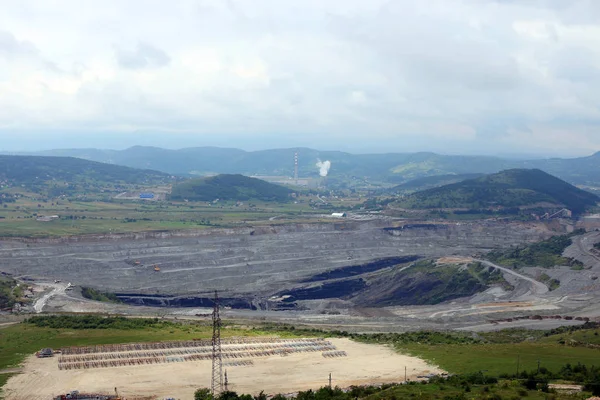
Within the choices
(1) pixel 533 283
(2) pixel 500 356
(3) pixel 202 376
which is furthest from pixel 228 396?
(1) pixel 533 283

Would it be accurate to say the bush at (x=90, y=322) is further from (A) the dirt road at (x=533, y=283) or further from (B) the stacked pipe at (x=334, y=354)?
(A) the dirt road at (x=533, y=283)

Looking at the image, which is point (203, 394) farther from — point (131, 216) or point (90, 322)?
point (131, 216)

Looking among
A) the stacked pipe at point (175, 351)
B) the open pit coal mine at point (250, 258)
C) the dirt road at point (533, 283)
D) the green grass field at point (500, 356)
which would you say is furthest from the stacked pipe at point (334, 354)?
the dirt road at point (533, 283)

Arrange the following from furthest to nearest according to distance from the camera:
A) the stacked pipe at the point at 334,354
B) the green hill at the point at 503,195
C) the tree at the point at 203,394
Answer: the green hill at the point at 503,195
the stacked pipe at the point at 334,354
the tree at the point at 203,394

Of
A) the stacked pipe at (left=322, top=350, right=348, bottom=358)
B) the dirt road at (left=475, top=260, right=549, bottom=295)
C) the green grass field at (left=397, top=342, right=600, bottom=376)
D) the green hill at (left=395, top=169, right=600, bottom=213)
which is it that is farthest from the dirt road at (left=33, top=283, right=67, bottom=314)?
the green hill at (left=395, top=169, right=600, bottom=213)

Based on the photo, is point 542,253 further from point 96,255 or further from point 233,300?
point 96,255

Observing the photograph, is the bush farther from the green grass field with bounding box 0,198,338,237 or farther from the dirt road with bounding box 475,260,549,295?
the green grass field with bounding box 0,198,338,237
